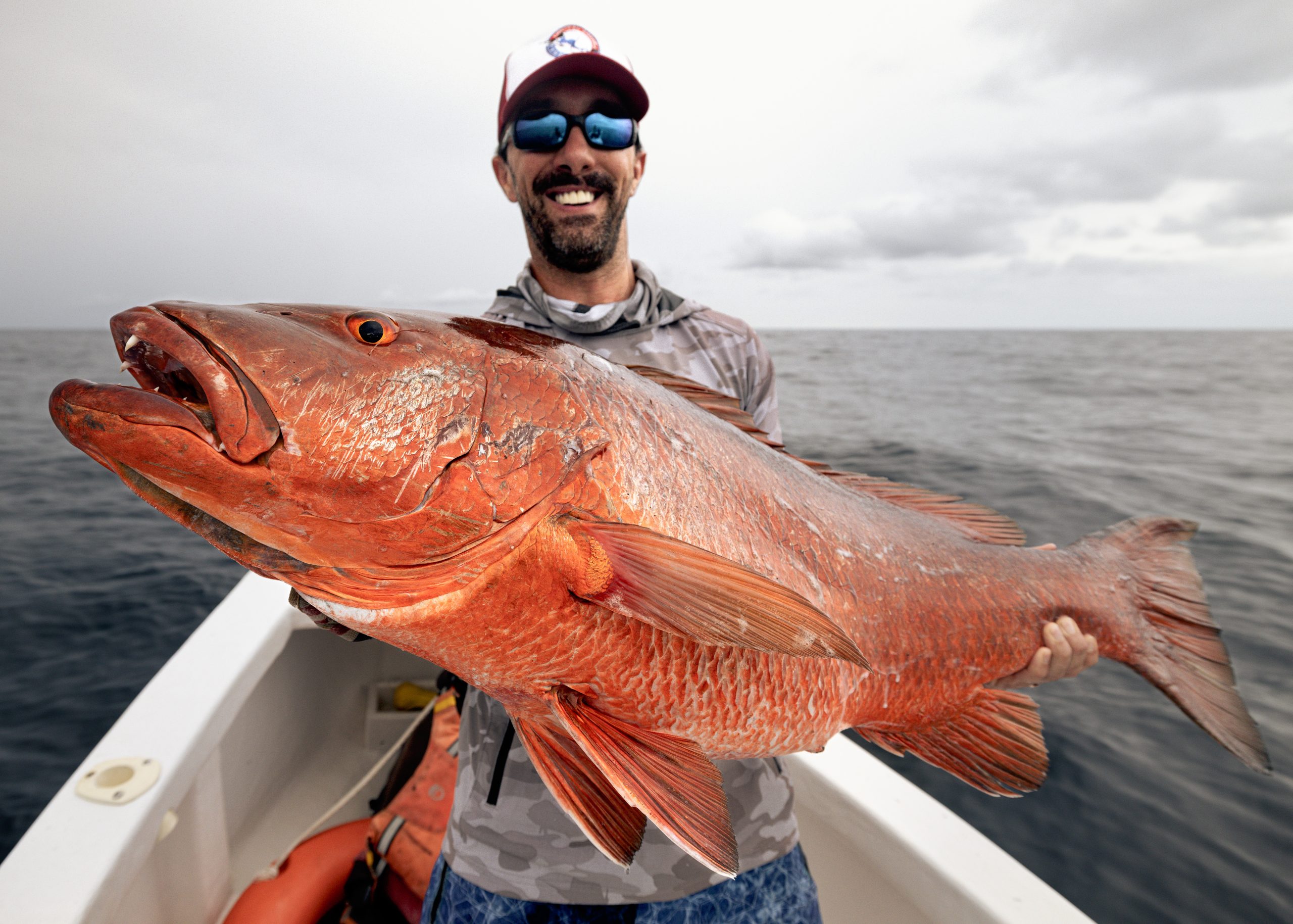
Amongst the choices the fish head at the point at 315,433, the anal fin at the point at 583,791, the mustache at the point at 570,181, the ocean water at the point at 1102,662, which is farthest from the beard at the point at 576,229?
the ocean water at the point at 1102,662

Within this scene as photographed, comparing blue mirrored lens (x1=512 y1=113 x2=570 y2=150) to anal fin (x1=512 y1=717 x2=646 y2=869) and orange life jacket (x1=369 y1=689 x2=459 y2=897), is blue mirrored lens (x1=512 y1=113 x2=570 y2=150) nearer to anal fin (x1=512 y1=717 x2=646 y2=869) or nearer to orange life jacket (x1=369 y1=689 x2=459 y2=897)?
anal fin (x1=512 y1=717 x2=646 y2=869)

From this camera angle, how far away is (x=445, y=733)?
321 centimetres

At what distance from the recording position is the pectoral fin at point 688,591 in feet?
3.40

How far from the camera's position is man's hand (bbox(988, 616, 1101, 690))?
72.6 inches

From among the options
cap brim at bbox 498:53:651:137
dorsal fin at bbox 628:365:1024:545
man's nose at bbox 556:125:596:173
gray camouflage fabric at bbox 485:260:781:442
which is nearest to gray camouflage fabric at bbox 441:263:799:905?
dorsal fin at bbox 628:365:1024:545

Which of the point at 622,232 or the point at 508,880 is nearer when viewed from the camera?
the point at 508,880

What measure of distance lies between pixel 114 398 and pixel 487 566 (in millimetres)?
544

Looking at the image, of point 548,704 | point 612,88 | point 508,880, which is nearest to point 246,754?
point 508,880

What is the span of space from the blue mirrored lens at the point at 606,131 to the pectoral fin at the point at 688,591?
1.77 m

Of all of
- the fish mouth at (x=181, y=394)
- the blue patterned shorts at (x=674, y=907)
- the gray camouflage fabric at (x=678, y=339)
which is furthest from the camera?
the gray camouflage fabric at (x=678, y=339)

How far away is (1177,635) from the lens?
2078 mm

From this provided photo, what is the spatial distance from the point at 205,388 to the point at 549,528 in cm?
53

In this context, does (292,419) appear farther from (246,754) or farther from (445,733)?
(246,754)

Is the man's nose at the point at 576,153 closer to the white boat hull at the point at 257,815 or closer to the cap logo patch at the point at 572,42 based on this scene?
the cap logo patch at the point at 572,42
